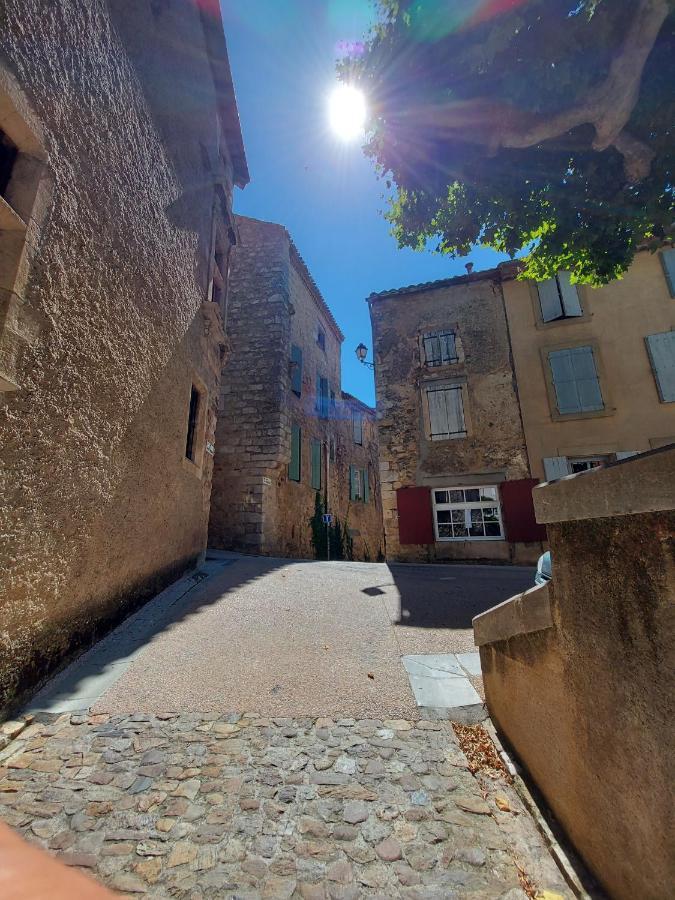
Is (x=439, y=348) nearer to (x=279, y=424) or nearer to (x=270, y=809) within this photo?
(x=279, y=424)

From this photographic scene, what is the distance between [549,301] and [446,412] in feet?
13.3

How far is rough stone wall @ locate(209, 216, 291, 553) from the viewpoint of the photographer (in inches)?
408

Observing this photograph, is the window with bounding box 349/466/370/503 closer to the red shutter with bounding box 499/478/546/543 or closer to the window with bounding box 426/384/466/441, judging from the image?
the window with bounding box 426/384/466/441

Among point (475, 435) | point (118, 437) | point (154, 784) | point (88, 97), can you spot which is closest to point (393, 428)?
point (475, 435)

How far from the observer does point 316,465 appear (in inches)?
530

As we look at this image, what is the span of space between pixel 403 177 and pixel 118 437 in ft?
14.4

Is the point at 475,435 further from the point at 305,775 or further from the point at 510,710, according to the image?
the point at 305,775

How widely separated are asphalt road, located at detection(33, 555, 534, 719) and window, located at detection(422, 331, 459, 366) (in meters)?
6.43

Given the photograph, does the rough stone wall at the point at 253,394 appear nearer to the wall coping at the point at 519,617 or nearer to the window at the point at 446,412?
the window at the point at 446,412

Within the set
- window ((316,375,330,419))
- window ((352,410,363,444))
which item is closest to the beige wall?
window ((316,375,330,419))

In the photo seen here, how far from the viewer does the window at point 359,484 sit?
632 inches

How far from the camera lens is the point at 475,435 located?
982 centimetres

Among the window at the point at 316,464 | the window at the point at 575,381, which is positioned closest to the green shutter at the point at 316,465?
the window at the point at 316,464

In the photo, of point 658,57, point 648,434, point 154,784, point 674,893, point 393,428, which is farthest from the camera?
point 393,428
